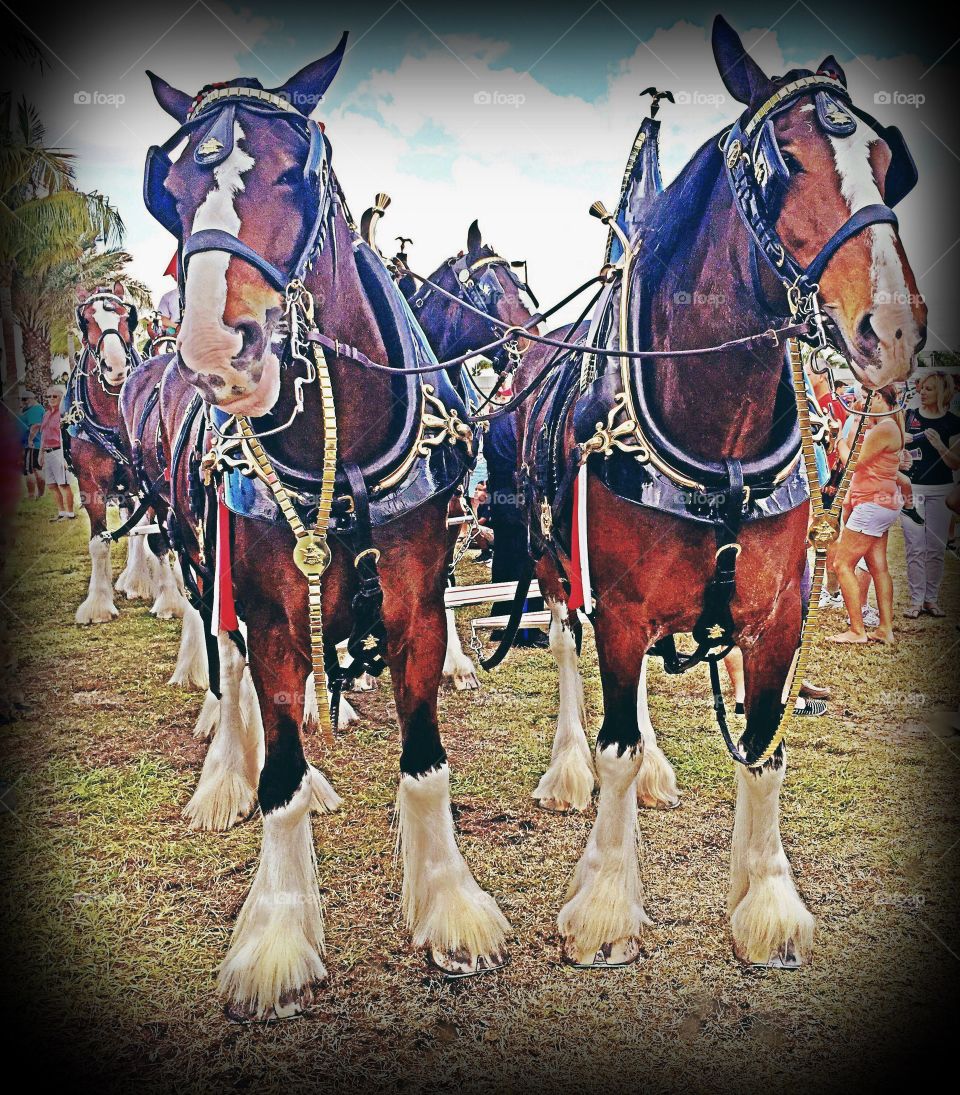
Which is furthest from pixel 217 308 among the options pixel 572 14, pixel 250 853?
pixel 250 853

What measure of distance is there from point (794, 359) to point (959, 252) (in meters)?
0.88

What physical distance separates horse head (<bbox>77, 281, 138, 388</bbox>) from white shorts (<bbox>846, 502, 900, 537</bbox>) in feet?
11.4

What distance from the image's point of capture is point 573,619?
367 centimetres

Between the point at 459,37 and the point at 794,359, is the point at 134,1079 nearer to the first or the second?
the point at 794,359

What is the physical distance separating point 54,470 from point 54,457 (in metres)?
0.07

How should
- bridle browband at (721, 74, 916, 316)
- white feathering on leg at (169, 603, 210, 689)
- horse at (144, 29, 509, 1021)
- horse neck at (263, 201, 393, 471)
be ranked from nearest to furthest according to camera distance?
horse at (144, 29, 509, 1021) < bridle browband at (721, 74, 916, 316) < horse neck at (263, 201, 393, 471) < white feathering on leg at (169, 603, 210, 689)

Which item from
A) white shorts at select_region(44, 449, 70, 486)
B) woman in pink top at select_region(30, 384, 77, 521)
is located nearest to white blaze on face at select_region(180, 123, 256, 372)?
woman in pink top at select_region(30, 384, 77, 521)

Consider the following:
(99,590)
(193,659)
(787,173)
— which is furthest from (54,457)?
(787,173)

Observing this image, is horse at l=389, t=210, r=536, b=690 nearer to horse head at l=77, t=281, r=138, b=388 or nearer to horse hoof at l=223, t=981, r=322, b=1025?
horse head at l=77, t=281, r=138, b=388

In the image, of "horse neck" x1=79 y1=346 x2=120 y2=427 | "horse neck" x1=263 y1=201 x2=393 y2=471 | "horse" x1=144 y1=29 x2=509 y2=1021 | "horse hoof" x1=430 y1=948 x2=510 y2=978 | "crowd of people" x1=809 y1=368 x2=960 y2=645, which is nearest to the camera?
"horse" x1=144 y1=29 x2=509 y2=1021

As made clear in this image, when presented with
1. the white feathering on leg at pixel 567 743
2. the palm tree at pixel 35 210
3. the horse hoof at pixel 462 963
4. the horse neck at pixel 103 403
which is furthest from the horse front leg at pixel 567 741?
the horse neck at pixel 103 403

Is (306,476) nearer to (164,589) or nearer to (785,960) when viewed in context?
(785,960)

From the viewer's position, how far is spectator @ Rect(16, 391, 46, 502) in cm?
345

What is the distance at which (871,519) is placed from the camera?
3.68 m
